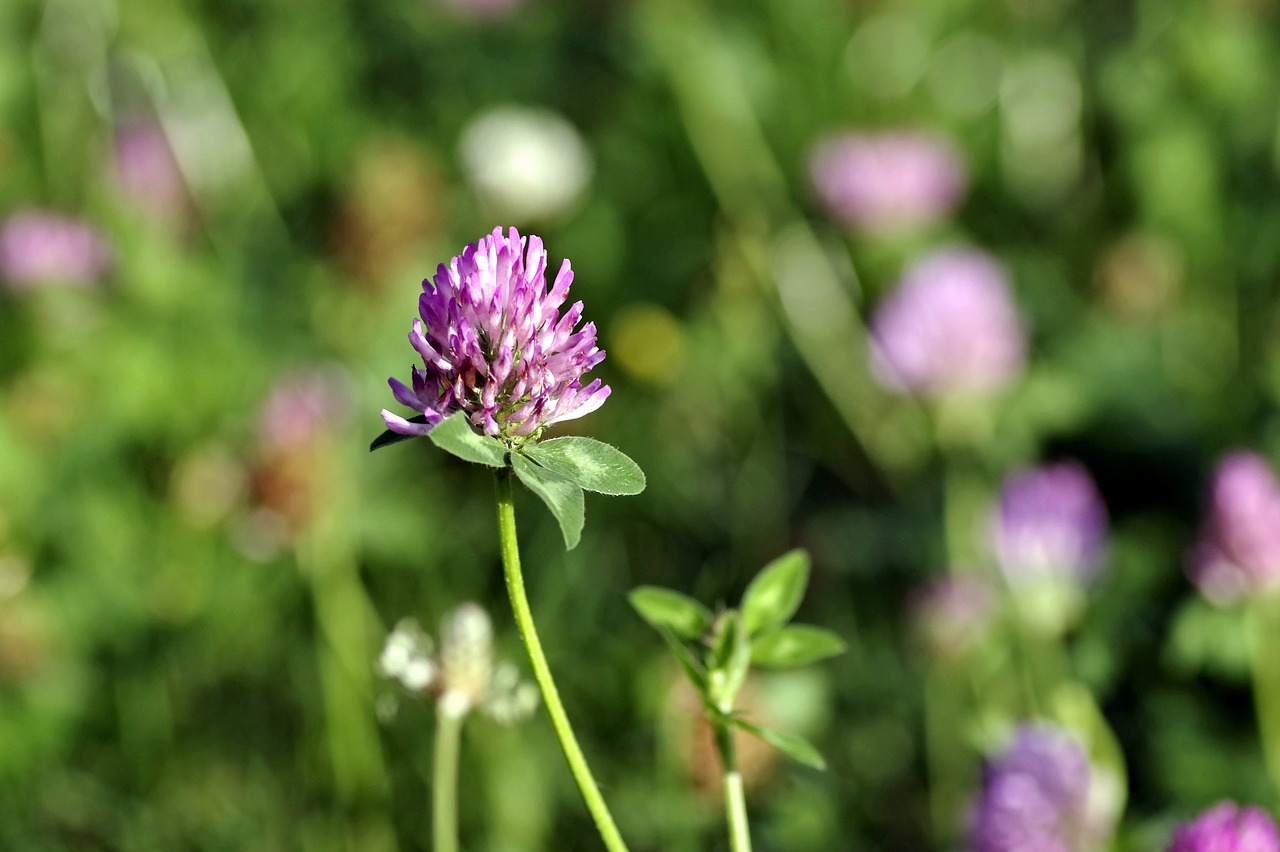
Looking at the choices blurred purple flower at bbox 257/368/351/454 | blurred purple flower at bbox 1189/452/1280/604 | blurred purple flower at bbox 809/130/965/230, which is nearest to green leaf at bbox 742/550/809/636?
blurred purple flower at bbox 1189/452/1280/604

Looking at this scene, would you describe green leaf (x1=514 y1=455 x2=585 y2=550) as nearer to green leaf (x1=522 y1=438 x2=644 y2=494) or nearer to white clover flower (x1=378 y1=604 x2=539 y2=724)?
green leaf (x1=522 y1=438 x2=644 y2=494)

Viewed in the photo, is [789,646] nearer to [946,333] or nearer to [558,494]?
[558,494]

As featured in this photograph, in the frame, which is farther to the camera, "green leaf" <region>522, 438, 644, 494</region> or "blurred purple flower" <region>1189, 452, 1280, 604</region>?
"blurred purple flower" <region>1189, 452, 1280, 604</region>

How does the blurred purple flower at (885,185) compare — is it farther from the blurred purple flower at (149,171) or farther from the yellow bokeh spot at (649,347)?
the blurred purple flower at (149,171)

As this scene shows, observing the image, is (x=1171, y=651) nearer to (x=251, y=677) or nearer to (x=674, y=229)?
(x=251, y=677)

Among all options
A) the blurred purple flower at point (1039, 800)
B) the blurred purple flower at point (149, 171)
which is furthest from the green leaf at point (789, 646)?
the blurred purple flower at point (149, 171)

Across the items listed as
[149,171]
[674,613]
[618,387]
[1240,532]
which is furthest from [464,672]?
[149,171]
